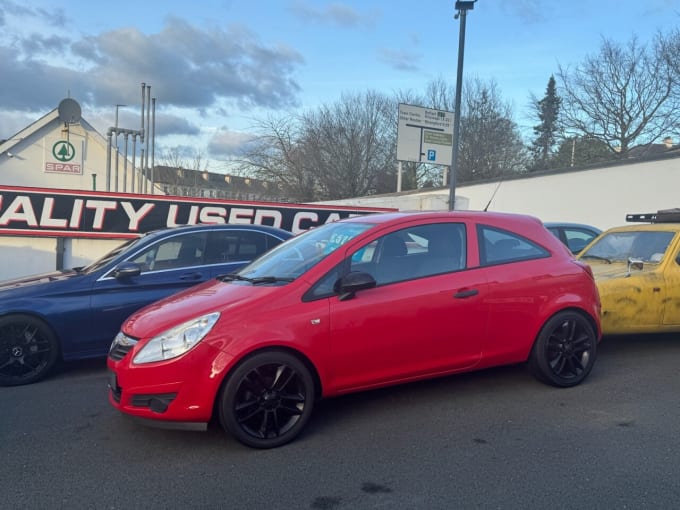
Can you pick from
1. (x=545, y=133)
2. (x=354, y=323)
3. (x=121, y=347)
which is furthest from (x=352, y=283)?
(x=545, y=133)

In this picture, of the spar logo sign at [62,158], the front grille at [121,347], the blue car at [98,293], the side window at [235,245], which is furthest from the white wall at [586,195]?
the spar logo sign at [62,158]

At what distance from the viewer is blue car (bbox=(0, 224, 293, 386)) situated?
5680 millimetres

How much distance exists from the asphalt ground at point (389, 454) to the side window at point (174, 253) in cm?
161

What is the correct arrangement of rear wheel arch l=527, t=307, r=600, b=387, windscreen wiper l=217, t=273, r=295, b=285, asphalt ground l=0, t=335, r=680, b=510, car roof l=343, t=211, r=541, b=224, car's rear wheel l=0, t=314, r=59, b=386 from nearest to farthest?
asphalt ground l=0, t=335, r=680, b=510
windscreen wiper l=217, t=273, r=295, b=285
car roof l=343, t=211, r=541, b=224
rear wheel arch l=527, t=307, r=600, b=387
car's rear wheel l=0, t=314, r=59, b=386

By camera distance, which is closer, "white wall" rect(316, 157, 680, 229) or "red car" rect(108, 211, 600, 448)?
"red car" rect(108, 211, 600, 448)

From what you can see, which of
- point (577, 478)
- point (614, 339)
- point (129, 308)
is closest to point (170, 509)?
point (577, 478)

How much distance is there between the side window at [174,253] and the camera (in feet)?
21.0

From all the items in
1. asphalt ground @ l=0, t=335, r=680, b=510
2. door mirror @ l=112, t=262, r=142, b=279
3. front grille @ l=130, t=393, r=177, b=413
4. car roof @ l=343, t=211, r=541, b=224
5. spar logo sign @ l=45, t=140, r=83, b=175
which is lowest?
asphalt ground @ l=0, t=335, r=680, b=510

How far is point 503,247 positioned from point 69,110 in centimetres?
2103

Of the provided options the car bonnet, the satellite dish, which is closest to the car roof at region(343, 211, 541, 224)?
the car bonnet

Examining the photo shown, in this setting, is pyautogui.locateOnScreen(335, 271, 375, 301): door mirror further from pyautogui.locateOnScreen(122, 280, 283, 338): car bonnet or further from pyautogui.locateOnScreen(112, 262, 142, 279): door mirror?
pyautogui.locateOnScreen(112, 262, 142, 279): door mirror

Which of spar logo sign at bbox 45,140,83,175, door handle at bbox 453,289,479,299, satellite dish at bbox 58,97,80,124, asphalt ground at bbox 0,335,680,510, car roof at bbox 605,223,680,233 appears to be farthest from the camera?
spar logo sign at bbox 45,140,83,175

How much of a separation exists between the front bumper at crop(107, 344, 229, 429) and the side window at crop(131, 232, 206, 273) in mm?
2718

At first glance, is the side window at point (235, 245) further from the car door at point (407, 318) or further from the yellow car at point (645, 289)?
the yellow car at point (645, 289)
